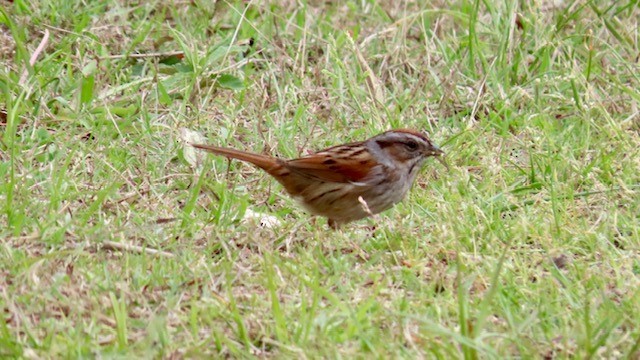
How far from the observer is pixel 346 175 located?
6254mm

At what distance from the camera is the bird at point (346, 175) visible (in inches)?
242

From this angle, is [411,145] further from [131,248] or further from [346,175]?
[131,248]

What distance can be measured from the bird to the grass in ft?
0.35

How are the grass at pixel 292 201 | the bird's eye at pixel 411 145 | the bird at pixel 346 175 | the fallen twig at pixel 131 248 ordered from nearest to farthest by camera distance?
the grass at pixel 292 201
the fallen twig at pixel 131 248
the bird at pixel 346 175
the bird's eye at pixel 411 145

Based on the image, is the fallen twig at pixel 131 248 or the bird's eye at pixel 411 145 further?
the bird's eye at pixel 411 145

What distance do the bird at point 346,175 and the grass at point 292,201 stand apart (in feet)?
0.35

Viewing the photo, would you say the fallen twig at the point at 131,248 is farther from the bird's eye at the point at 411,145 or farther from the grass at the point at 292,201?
the bird's eye at the point at 411,145

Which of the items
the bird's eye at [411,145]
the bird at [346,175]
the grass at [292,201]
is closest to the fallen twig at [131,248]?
the grass at [292,201]

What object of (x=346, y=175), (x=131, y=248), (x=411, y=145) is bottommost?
(x=131, y=248)

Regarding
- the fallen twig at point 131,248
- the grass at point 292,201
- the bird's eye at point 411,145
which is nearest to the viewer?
the grass at point 292,201

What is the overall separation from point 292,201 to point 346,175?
0.35 meters

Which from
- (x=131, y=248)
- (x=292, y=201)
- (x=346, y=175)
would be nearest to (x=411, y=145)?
(x=346, y=175)

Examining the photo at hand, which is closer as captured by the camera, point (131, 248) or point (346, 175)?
point (131, 248)

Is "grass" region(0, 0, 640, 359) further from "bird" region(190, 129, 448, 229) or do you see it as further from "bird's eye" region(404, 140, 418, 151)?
"bird's eye" region(404, 140, 418, 151)
